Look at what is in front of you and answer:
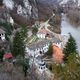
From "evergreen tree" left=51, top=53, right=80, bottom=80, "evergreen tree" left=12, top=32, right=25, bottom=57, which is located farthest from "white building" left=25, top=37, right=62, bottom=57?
"evergreen tree" left=51, top=53, right=80, bottom=80

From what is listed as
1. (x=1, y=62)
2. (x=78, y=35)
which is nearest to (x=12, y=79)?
(x=1, y=62)

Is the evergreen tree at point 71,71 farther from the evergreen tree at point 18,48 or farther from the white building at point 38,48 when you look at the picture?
the white building at point 38,48

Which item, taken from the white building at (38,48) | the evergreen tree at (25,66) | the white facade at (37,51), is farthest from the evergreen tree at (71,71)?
the white facade at (37,51)

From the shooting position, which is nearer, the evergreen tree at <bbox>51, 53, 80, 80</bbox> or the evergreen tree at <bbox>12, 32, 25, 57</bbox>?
the evergreen tree at <bbox>51, 53, 80, 80</bbox>

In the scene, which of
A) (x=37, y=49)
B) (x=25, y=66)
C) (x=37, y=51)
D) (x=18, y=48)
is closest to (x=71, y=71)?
(x=25, y=66)

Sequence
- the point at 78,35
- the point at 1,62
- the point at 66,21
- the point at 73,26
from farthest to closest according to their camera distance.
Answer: the point at 66,21, the point at 73,26, the point at 78,35, the point at 1,62

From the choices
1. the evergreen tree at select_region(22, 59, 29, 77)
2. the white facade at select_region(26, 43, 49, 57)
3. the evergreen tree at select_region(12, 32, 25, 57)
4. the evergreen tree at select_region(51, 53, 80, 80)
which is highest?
the evergreen tree at select_region(51, 53, 80, 80)

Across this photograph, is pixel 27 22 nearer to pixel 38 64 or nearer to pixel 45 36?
pixel 45 36

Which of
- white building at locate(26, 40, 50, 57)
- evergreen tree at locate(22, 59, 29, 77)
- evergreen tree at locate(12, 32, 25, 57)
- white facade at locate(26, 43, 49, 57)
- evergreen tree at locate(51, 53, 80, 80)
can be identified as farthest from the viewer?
white building at locate(26, 40, 50, 57)

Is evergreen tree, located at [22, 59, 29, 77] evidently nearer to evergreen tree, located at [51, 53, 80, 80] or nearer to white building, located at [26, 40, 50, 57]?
white building, located at [26, 40, 50, 57]

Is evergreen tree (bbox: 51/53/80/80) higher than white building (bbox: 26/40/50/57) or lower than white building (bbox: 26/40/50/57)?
higher

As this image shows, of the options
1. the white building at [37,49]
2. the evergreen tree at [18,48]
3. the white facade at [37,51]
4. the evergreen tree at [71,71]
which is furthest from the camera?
the white building at [37,49]
